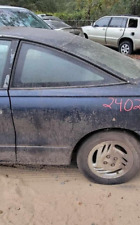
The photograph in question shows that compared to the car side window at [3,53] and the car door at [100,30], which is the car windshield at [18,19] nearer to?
the car side window at [3,53]

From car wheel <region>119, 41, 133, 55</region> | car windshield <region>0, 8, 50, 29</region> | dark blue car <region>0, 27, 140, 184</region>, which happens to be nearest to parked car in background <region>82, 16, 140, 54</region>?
car wheel <region>119, 41, 133, 55</region>

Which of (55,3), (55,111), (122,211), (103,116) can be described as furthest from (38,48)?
(55,3)

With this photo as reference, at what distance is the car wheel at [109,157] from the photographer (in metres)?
2.59

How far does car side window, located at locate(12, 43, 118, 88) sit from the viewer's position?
2.45 metres

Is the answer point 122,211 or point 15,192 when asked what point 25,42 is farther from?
point 122,211

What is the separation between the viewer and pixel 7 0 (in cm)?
3306

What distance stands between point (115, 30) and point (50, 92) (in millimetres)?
9089

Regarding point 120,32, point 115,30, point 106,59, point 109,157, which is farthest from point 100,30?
point 109,157

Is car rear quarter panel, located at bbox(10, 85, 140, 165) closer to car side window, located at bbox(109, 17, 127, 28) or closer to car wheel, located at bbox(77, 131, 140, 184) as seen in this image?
car wheel, located at bbox(77, 131, 140, 184)

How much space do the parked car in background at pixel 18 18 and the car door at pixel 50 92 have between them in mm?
3047

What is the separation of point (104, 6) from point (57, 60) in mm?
20786

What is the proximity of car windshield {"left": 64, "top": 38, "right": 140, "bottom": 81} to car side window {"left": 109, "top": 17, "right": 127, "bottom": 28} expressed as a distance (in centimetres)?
830

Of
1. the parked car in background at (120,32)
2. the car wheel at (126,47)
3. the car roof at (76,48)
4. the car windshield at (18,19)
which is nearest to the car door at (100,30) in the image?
the parked car in background at (120,32)

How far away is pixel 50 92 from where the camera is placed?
96.5 inches
